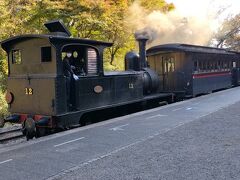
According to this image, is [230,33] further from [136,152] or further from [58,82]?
[136,152]

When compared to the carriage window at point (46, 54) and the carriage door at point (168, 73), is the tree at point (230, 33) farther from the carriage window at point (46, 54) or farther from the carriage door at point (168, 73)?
the carriage window at point (46, 54)

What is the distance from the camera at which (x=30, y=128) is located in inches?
351

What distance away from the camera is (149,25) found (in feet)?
58.4

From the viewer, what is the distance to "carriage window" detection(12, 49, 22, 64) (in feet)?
31.3

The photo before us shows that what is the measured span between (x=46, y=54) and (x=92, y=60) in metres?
1.33

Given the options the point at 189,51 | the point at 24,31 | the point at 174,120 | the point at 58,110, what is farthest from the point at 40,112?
the point at 24,31

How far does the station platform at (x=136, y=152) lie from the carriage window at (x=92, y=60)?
4.72 ft

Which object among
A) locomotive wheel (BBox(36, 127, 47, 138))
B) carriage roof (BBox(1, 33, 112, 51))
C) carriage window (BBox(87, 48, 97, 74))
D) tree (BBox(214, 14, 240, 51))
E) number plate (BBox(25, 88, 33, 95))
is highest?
tree (BBox(214, 14, 240, 51))

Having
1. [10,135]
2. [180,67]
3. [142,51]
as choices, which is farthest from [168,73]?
[10,135]

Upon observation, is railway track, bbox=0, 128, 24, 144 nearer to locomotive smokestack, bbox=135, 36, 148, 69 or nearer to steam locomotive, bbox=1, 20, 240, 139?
steam locomotive, bbox=1, 20, 240, 139

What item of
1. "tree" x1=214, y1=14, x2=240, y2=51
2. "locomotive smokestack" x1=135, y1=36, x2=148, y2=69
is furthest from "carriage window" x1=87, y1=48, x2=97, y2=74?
"tree" x1=214, y1=14, x2=240, y2=51

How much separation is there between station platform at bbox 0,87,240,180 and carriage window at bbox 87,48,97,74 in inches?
56.7

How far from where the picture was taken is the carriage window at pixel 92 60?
950 centimetres

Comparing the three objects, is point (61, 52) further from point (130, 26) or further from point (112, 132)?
point (130, 26)
